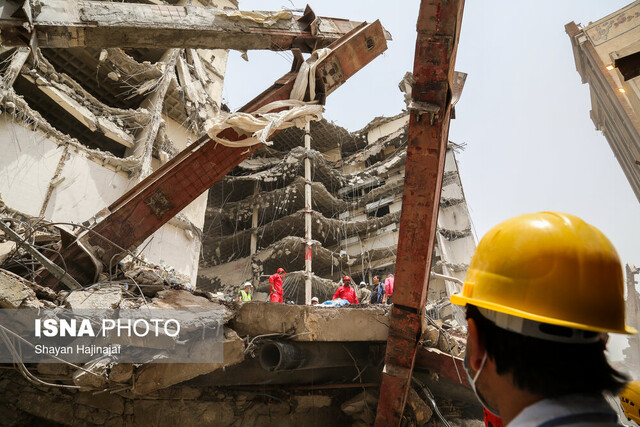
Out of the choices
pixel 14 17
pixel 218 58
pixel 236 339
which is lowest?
pixel 236 339

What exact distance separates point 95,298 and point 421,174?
3495 millimetres

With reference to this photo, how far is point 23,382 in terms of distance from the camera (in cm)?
443

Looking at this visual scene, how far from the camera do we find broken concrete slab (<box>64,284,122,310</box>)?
3691 millimetres

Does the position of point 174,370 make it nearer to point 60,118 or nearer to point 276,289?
point 276,289

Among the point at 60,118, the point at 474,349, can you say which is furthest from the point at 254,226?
the point at 474,349

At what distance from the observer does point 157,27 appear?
4.56 meters

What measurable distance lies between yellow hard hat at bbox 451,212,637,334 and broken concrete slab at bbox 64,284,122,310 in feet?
12.1

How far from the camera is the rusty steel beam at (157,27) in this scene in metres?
4.11

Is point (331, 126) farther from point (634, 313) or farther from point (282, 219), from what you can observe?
point (634, 313)

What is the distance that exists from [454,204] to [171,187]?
70.6 ft

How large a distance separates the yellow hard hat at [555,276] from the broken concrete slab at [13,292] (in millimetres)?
3721

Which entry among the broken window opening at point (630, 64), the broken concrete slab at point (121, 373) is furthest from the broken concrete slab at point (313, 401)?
the broken window opening at point (630, 64)

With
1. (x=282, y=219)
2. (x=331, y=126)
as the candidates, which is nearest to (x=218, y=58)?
(x=282, y=219)

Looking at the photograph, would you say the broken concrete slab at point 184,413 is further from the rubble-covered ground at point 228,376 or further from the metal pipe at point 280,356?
the metal pipe at point 280,356
